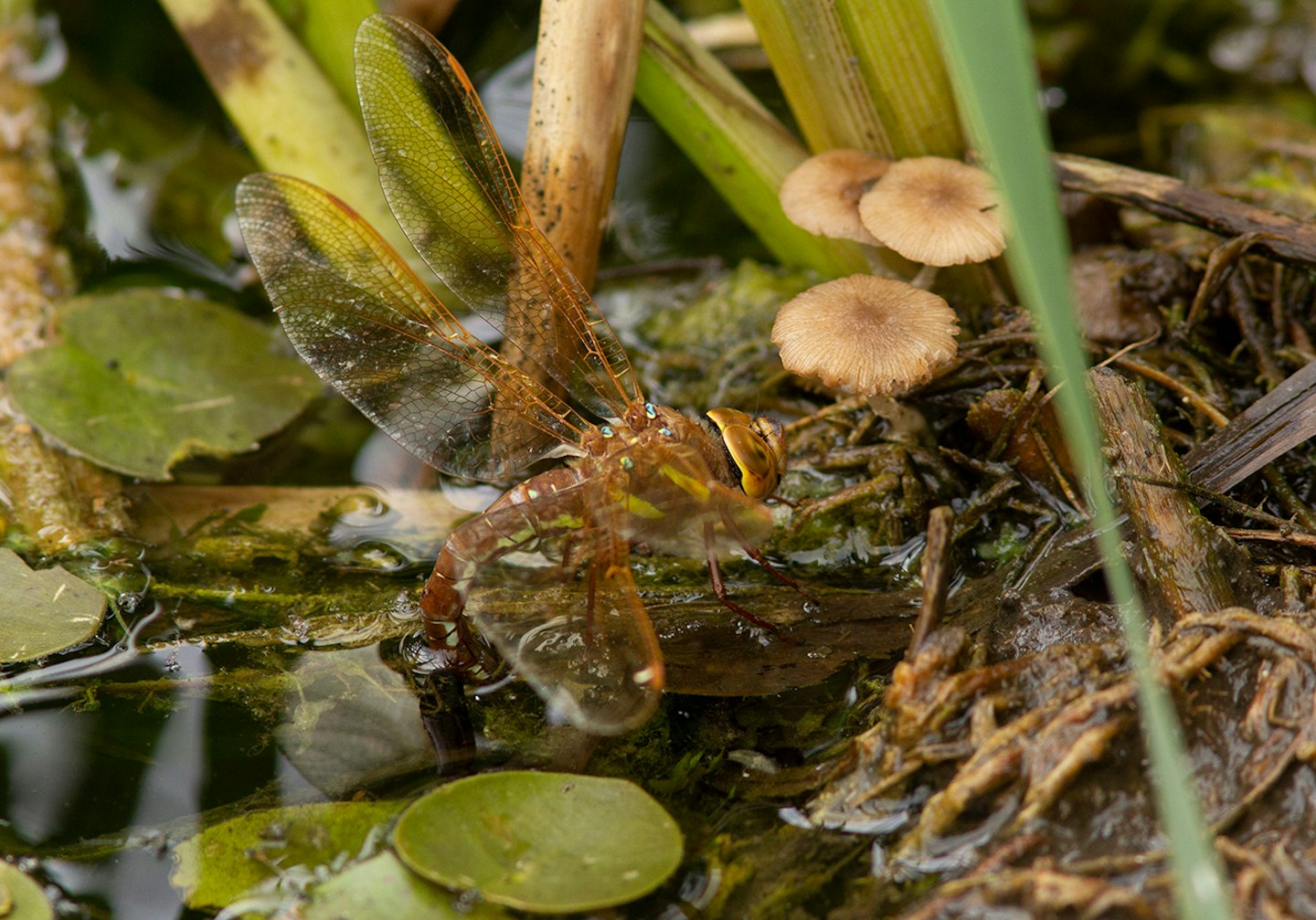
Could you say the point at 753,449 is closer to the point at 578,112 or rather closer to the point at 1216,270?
the point at 578,112

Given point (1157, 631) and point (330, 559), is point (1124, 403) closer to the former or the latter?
point (1157, 631)

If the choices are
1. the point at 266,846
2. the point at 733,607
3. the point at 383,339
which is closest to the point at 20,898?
the point at 266,846

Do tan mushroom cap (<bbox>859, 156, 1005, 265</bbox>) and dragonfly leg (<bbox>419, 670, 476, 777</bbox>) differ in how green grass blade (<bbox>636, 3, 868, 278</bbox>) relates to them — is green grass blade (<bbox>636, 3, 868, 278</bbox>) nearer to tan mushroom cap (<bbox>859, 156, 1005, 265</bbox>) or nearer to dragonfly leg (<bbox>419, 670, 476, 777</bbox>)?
tan mushroom cap (<bbox>859, 156, 1005, 265</bbox>)

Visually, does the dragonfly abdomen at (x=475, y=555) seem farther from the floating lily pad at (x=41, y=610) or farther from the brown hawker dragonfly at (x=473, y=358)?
the floating lily pad at (x=41, y=610)

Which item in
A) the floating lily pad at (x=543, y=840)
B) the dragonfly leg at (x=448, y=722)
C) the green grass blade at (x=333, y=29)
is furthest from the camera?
the green grass blade at (x=333, y=29)

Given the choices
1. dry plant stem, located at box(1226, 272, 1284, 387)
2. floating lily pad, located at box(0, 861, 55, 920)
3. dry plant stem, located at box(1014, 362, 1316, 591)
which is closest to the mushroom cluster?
dry plant stem, located at box(1014, 362, 1316, 591)

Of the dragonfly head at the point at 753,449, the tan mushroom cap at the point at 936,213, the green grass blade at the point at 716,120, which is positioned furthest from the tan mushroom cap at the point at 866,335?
the green grass blade at the point at 716,120

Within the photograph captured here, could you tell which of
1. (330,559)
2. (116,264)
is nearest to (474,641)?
(330,559)
